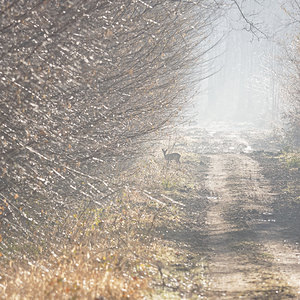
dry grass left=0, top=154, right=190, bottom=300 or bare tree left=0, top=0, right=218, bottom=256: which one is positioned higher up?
bare tree left=0, top=0, right=218, bottom=256

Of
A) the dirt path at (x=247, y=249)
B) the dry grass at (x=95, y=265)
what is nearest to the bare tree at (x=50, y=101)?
the dry grass at (x=95, y=265)

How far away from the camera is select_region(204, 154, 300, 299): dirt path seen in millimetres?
6957

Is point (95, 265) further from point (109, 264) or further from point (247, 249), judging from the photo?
point (247, 249)

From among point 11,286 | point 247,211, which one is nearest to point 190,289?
point 11,286

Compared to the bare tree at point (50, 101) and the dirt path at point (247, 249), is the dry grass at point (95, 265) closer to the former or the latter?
the bare tree at point (50, 101)

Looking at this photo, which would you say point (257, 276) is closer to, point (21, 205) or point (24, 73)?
point (21, 205)

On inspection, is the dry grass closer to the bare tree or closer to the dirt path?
the bare tree

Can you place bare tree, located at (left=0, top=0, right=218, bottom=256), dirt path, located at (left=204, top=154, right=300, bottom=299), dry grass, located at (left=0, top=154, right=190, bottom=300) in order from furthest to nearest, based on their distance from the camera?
1. dirt path, located at (left=204, top=154, right=300, bottom=299)
2. bare tree, located at (left=0, top=0, right=218, bottom=256)
3. dry grass, located at (left=0, top=154, right=190, bottom=300)

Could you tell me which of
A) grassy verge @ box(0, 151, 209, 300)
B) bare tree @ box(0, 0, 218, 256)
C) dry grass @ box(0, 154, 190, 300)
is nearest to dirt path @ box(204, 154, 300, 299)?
grassy verge @ box(0, 151, 209, 300)

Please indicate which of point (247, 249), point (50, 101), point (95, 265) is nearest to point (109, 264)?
point (95, 265)

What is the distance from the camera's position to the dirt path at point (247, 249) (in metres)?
6.96

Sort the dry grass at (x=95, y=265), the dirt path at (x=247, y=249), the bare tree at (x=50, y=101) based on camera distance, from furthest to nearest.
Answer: the dirt path at (x=247, y=249), the bare tree at (x=50, y=101), the dry grass at (x=95, y=265)

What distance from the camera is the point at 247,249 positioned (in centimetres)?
934

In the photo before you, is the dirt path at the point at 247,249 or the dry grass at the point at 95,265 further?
the dirt path at the point at 247,249
